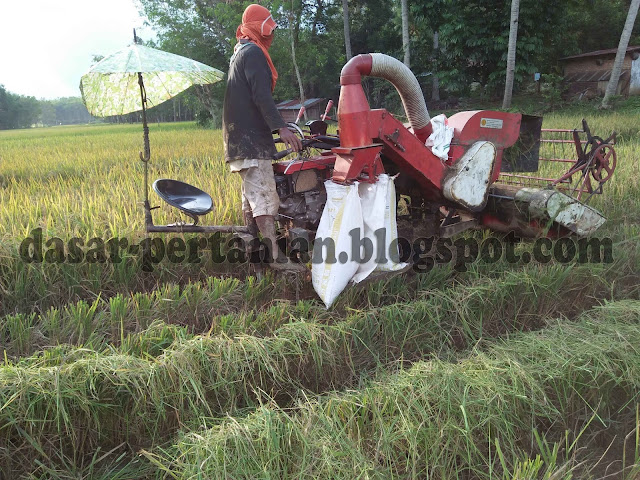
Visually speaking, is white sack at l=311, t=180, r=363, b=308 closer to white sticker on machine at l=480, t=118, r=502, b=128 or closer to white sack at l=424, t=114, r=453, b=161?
white sack at l=424, t=114, r=453, b=161

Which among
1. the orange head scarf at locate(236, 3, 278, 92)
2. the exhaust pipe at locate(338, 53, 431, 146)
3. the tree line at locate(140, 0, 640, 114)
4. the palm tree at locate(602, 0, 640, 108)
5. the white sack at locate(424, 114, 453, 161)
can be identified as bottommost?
the white sack at locate(424, 114, 453, 161)

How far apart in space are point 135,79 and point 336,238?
205 cm

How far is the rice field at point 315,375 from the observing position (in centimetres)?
195

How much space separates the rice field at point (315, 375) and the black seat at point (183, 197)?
1.72 ft

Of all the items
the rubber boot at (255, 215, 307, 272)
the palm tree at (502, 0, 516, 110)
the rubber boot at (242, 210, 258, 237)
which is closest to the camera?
the rubber boot at (255, 215, 307, 272)

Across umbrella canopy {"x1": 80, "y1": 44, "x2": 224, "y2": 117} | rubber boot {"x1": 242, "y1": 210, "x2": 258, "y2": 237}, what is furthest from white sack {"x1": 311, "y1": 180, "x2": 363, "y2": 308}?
umbrella canopy {"x1": 80, "y1": 44, "x2": 224, "y2": 117}

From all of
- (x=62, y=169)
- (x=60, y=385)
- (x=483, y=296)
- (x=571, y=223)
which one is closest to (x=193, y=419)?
(x=60, y=385)

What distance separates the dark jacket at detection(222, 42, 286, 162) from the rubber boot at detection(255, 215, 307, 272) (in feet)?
1.42

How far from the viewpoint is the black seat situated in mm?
3201

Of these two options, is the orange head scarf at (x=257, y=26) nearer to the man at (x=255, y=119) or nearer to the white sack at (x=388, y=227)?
the man at (x=255, y=119)

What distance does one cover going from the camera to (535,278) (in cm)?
334

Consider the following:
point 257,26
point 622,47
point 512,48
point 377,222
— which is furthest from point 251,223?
point 622,47

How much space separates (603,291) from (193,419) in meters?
2.99

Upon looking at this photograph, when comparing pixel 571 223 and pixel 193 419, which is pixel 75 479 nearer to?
pixel 193 419
